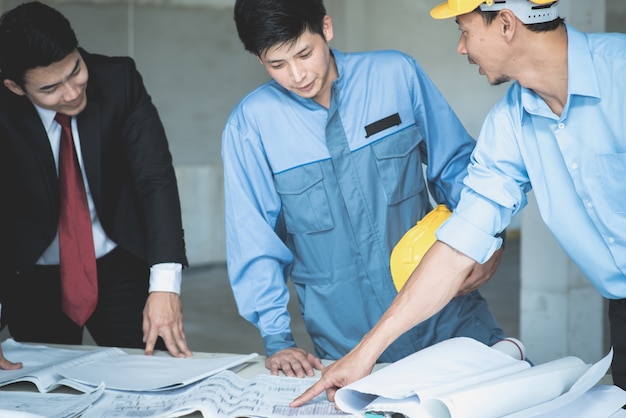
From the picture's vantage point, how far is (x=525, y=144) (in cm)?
174

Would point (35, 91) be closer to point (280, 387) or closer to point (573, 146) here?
point (280, 387)

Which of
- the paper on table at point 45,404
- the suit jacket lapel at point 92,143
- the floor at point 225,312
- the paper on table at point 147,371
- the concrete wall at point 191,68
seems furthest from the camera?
the concrete wall at point 191,68

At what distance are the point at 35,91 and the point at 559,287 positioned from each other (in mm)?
3039

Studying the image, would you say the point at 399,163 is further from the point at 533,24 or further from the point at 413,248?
the point at 533,24

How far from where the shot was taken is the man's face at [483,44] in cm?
164

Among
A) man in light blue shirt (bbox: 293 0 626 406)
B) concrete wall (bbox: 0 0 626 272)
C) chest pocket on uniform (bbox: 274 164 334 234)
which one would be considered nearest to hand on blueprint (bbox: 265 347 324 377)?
man in light blue shirt (bbox: 293 0 626 406)

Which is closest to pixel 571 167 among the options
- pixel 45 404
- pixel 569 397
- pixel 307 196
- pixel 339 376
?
pixel 569 397

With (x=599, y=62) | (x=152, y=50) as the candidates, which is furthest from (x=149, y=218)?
(x=152, y=50)

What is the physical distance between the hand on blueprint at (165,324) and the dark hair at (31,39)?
70 cm

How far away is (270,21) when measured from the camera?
194 cm

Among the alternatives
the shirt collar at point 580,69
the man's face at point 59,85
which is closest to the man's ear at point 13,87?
the man's face at point 59,85

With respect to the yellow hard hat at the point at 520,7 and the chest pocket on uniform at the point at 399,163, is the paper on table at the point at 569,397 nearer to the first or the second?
the yellow hard hat at the point at 520,7

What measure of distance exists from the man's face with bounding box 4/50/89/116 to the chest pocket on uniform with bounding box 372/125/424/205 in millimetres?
847

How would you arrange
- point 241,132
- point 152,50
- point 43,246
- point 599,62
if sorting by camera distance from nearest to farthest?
point 599,62 < point 241,132 < point 43,246 < point 152,50
